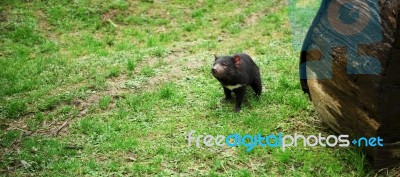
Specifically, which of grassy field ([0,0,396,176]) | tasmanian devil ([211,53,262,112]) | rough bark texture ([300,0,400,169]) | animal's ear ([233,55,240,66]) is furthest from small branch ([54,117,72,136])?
rough bark texture ([300,0,400,169])

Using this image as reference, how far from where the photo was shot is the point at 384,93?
4.19m

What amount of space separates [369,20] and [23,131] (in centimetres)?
472

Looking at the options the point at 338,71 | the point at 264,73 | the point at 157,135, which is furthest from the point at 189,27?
the point at 338,71

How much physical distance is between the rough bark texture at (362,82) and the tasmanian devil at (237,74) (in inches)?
39.0

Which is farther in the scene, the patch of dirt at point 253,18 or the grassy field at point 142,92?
the patch of dirt at point 253,18

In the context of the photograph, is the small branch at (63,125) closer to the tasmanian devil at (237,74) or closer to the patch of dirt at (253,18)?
the tasmanian devil at (237,74)

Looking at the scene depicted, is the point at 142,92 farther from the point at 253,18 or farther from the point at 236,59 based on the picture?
the point at 253,18

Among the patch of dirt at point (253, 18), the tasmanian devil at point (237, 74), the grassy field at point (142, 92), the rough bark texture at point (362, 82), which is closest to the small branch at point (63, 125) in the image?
the grassy field at point (142, 92)

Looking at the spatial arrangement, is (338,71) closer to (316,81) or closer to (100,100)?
(316,81)

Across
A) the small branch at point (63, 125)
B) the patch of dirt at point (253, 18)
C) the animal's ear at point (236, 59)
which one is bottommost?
the small branch at point (63, 125)

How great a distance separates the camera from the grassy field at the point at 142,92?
512cm

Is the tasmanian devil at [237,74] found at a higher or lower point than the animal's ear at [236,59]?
lower

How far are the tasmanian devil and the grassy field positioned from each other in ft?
0.84

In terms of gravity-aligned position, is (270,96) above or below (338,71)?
below
